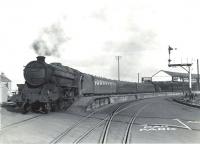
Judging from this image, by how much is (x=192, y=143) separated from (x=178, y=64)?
1545 inches

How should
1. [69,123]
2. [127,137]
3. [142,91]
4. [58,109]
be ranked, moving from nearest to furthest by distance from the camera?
[127,137] < [69,123] < [58,109] < [142,91]

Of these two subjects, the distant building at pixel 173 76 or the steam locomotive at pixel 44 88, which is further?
the distant building at pixel 173 76

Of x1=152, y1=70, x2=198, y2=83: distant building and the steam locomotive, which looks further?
x1=152, y1=70, x2=198, y2=83: distant building

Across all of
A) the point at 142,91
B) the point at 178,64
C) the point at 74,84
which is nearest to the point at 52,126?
the point at 74,84

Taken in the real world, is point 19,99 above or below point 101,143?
above

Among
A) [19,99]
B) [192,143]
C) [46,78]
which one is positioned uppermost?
[46,78]

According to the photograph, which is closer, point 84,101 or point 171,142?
point 171,142

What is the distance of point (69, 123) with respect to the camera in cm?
1625

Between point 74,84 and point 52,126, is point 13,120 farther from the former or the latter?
point 74,84

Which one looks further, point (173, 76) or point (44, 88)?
point (173, 76)

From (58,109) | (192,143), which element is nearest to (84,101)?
(58,109)

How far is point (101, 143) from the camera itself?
11094 millimetres

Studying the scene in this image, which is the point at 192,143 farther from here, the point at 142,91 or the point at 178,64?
the point at 142,91

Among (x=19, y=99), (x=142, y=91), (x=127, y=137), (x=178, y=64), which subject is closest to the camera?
(x=127, y=137)
